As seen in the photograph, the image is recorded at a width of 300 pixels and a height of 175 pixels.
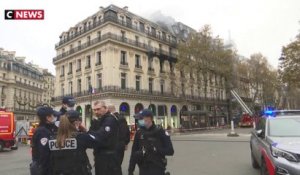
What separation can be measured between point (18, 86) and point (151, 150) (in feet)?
283

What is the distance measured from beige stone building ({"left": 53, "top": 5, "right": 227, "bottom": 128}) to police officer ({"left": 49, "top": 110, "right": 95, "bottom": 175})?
39444 mm

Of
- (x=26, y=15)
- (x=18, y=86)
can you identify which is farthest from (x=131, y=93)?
(x=18, y=86)

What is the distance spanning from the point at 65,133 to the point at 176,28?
202 feet

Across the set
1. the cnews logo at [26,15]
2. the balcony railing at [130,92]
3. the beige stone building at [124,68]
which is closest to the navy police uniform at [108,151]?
the cnews logo at [26,15]

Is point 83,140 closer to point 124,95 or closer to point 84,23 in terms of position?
point 124,95

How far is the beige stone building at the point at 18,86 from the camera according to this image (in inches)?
3145

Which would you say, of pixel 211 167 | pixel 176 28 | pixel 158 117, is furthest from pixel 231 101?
pixel 211 167

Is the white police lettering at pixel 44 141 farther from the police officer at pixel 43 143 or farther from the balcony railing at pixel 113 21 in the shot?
the balcony railing at pixel 113 21

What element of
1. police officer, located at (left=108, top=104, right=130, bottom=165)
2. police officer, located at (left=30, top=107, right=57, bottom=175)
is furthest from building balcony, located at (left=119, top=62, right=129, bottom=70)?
police officer, located at (left=30, top=107, right=57, bottom=175)

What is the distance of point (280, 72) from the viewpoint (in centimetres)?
3697

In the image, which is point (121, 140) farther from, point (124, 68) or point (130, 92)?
point (124, 68)

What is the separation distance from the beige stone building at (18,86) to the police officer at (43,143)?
75.2 m

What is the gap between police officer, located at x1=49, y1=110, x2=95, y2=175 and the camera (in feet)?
14.4

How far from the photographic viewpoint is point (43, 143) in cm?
466
